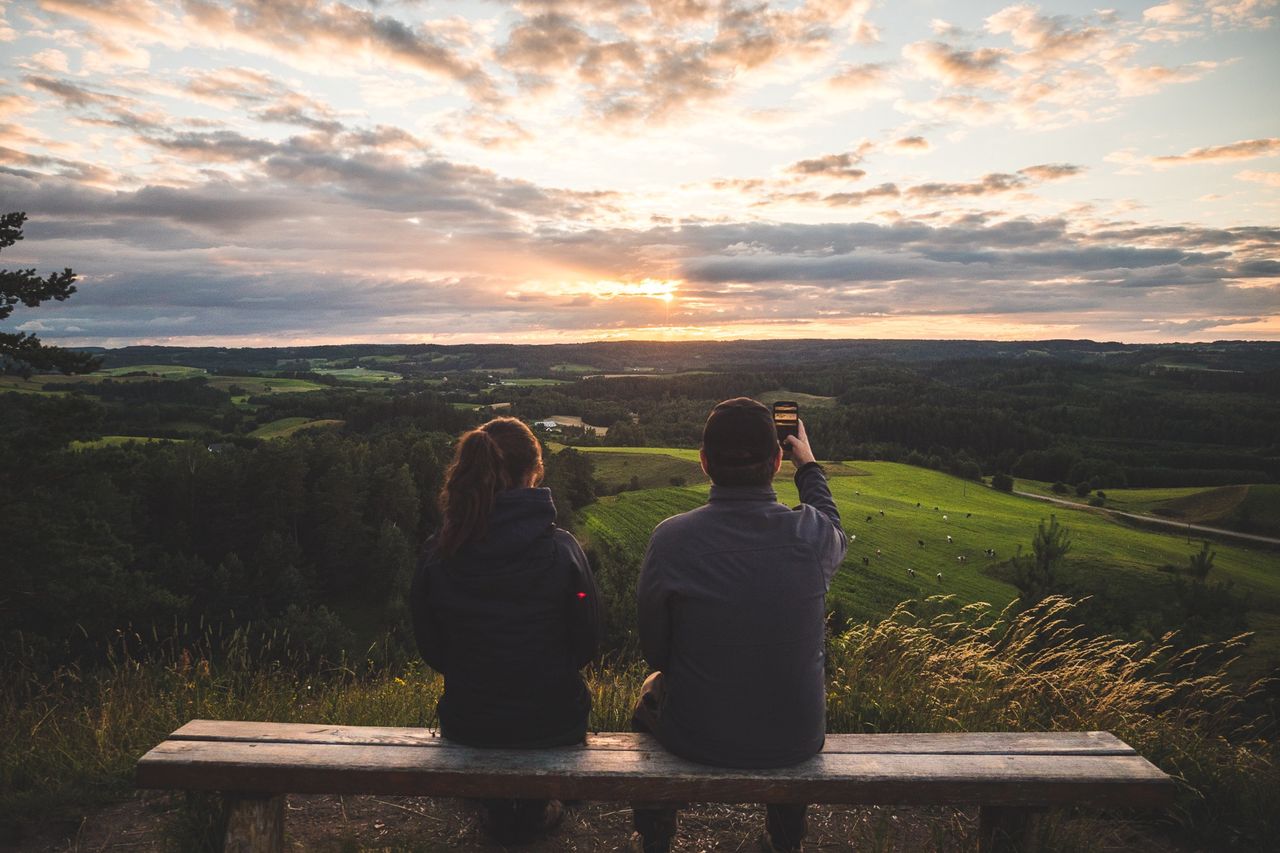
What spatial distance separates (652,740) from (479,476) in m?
1.63

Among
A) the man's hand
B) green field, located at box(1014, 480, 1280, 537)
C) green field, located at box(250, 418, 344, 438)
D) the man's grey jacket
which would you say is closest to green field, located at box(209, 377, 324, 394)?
green field, located at box(250, 418, 344, 438)

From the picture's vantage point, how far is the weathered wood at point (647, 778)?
115 inches

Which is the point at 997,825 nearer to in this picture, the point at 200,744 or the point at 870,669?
the point at 870,669

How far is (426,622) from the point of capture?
321cm

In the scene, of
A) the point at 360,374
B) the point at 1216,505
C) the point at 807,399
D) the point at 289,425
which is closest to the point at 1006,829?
the point at 289,425

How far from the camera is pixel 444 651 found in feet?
10.8

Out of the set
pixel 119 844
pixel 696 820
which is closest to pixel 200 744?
pixel 119 844

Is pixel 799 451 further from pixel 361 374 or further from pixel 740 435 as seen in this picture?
pixel 361 374

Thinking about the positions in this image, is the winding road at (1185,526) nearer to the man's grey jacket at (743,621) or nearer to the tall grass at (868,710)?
the tall grass at (868,710)

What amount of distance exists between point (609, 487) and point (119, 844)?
65651 mm

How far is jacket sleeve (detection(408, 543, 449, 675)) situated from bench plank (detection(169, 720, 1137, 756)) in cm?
43

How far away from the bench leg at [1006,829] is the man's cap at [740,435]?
220 cm

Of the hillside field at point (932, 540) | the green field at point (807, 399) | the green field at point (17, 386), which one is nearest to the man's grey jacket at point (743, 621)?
the green field at point (17, 386)

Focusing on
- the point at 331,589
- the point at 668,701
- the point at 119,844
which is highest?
the point at 668,701
